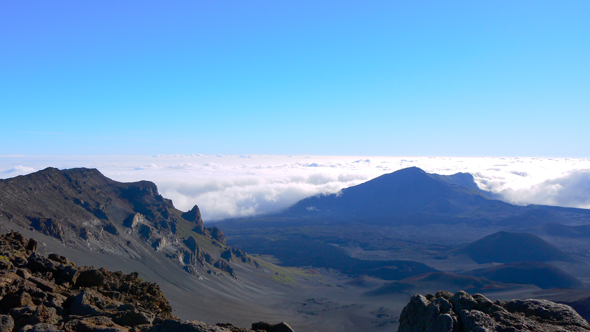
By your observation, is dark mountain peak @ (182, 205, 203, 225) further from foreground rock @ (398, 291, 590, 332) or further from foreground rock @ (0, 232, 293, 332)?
foreground rock @ (398, 291, 590, 332)

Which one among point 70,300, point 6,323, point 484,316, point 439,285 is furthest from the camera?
point 439,285

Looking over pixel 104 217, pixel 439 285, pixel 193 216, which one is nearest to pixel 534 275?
pixel 439 285

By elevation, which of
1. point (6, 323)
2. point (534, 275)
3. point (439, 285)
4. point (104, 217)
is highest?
point (6, 323)

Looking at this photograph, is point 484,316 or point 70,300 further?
point 70,300

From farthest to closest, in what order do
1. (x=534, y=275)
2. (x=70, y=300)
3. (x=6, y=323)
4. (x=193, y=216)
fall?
(x=193, y=216) < (x=534, y=275) < (x=70, y=300) < (x=6, y=323)

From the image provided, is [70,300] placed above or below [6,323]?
below

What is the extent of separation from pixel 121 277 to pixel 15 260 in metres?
6.94

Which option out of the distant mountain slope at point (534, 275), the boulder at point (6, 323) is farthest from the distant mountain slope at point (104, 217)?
the distant mountain slope at point (534, 275)

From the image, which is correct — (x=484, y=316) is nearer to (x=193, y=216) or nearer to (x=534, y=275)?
(x=193, y=216)

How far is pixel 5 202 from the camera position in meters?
89.9

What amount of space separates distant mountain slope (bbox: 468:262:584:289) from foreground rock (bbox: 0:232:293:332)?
174 m

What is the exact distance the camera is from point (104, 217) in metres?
115

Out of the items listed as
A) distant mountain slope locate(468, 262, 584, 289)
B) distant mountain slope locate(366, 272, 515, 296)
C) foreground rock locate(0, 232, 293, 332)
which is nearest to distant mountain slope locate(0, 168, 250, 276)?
distant mountain slope locate(366, 272, 515, 296)

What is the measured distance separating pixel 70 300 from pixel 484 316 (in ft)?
61.8
